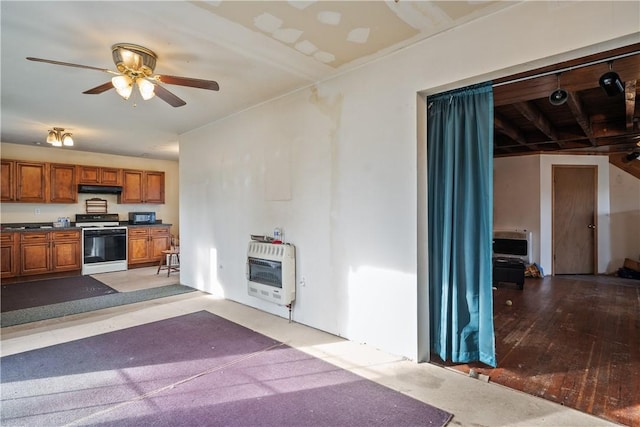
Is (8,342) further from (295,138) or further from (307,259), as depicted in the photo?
(295,138)

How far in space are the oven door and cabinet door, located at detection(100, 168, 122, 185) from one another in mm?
1059

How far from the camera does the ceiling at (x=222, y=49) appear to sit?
7.27ft

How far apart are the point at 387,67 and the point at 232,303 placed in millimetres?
3516

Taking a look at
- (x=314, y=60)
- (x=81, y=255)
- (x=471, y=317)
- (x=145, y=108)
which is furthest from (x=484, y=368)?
(x=81, y=255)

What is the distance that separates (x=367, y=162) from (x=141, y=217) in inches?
249

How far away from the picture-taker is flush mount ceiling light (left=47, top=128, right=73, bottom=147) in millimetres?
5113

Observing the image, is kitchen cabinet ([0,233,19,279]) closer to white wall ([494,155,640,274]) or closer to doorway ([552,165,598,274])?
white wall ([494,155,640,274])

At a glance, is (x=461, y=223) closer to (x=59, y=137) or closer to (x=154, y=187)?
(x=59, y=137)

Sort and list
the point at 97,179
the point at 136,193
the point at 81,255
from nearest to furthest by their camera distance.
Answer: the point at 81,255 < the point at 97,179 < the point at 136,193

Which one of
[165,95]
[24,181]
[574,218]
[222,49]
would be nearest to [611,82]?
[222,49]

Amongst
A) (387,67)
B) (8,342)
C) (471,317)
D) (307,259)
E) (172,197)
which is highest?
(387,67)

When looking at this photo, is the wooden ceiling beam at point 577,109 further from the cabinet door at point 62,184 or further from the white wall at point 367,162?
the cabinet door at point 62,184

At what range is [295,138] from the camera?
3.72 metres

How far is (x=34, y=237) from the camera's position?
6.01m
